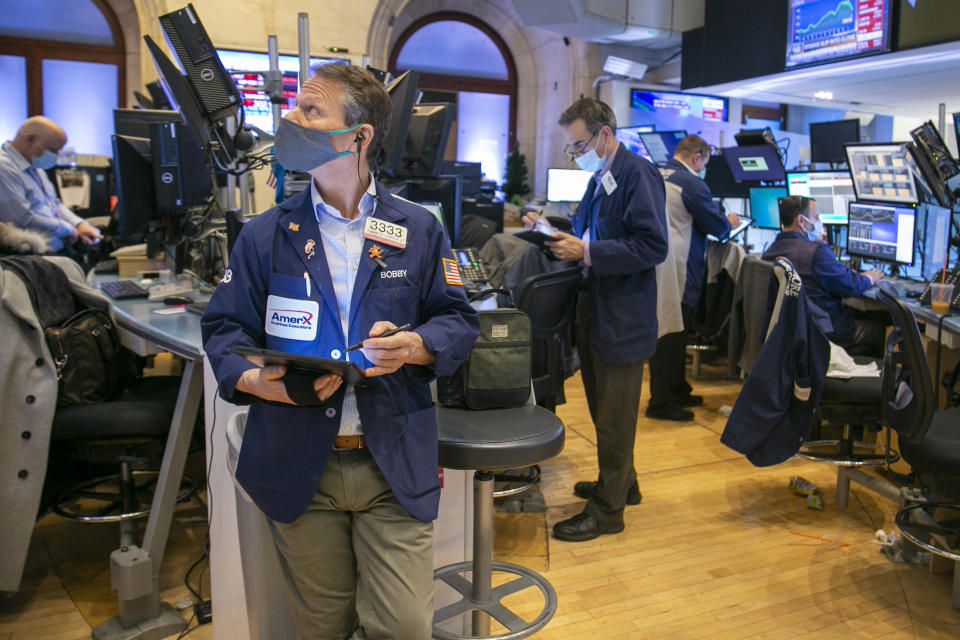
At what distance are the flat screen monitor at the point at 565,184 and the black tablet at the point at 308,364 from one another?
7.20 meters

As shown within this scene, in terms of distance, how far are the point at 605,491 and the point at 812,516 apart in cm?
94

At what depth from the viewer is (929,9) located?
240 inches

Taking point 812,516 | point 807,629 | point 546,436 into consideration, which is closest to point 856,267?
point 812,516

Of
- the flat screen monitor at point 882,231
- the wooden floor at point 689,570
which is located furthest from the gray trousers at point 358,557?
the flat screen monitor at point 882,231

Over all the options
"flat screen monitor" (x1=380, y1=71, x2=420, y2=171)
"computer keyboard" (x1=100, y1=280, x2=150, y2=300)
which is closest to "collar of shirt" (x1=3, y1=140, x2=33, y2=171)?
"computer keyboard" (x1=100, y1=280, x2=150, y2=300)

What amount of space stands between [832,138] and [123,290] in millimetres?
5029

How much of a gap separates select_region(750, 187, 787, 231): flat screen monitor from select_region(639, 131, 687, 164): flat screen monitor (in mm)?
1145

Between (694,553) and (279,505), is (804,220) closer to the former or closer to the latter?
(694,553)

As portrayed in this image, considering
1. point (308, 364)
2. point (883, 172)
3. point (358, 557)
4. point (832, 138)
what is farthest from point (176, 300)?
point (832, 138)

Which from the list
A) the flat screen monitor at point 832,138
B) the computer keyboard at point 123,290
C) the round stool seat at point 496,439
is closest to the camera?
the round stool seat at point 496,439

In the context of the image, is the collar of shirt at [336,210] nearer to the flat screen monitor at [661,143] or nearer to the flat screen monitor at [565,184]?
the flat screen monitor at [661,143]


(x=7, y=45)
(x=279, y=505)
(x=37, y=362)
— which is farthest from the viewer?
(x=7, y=45)

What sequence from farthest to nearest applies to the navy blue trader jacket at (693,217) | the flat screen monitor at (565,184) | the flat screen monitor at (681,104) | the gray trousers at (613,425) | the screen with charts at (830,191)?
the flat screen monitor at (681,104) → the flat screen monitor at (565,184) → the screen with charts at (830,191) → the navy blue trader jacket at (693,217) → the gray trousers at (613,425)

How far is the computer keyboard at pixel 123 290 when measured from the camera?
3070 millimetres
